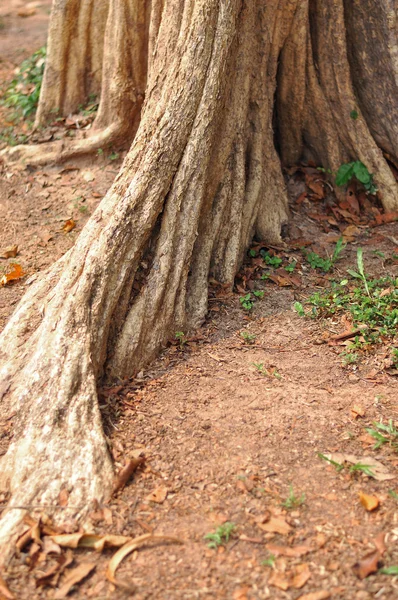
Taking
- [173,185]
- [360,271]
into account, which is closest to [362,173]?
[360,271]

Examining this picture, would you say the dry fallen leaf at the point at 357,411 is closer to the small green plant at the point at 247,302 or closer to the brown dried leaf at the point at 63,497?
the small green plant at the point at 247,302

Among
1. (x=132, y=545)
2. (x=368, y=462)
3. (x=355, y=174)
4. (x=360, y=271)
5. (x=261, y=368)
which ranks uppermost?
(x=355, y=174)

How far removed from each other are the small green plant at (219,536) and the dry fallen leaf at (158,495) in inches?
12.9

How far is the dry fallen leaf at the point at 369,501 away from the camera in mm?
3240

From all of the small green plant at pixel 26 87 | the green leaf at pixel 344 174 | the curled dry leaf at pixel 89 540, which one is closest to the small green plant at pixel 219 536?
the curled dry leaf at pixel 89 540

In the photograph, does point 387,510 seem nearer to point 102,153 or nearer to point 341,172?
point 341,172

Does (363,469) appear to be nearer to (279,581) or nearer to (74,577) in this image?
(279,581)

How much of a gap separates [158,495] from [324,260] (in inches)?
99.6

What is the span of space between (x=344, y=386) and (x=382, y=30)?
3.02 m

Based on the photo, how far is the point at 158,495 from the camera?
134 inches

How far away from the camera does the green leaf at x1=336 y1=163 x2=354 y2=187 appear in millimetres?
5754

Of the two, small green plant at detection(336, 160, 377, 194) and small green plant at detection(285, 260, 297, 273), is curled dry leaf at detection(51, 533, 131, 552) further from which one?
small green plant at detection(336, 160, 377, 194)

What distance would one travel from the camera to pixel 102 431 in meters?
3.65

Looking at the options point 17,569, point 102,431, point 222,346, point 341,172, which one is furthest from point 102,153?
point 17,569
